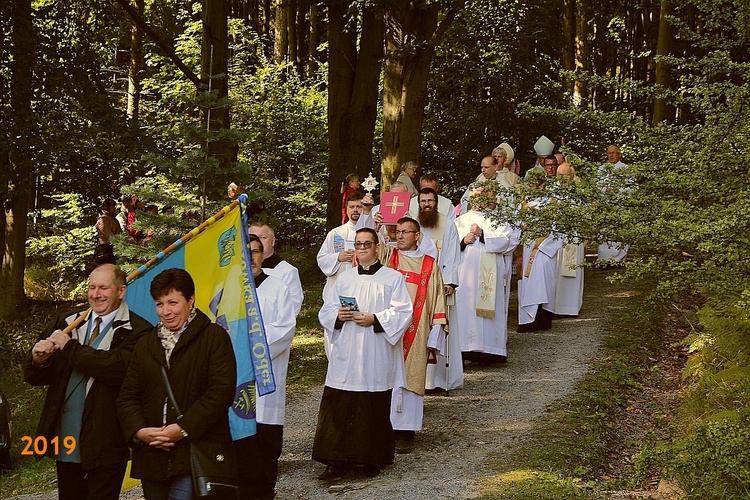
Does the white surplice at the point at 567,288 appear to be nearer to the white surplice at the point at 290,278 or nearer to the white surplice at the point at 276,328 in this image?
the white surplice at the point at 290,278

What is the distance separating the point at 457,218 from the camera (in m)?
13.6

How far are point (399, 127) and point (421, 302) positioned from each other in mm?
5987

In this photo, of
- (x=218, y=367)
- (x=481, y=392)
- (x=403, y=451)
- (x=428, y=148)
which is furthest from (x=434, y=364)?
(x=428, y=148)

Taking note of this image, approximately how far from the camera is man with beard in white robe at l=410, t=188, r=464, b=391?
11.3 m

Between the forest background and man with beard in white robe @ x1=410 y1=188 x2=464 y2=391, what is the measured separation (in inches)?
58.7

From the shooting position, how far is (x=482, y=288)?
1323 cm

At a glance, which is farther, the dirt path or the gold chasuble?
Result: the gold chasuble

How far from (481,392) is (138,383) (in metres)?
6.40

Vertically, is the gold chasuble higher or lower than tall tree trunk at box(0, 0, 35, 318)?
lower

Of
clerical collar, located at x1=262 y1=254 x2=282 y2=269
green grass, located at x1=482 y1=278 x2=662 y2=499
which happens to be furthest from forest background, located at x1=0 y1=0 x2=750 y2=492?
clerical collar, located at x1=262 y1=254 x2=282 y2=269

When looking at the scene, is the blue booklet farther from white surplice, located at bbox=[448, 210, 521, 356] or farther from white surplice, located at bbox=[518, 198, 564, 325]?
white surplice, located at bbox=[518, 198, 564, 325]

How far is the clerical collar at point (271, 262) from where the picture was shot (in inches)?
332

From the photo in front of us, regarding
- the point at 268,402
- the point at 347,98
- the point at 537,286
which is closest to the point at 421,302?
the point at 268,402

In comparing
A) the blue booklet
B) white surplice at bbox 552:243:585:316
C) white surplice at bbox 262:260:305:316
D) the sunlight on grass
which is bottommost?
the sunlight on grass
